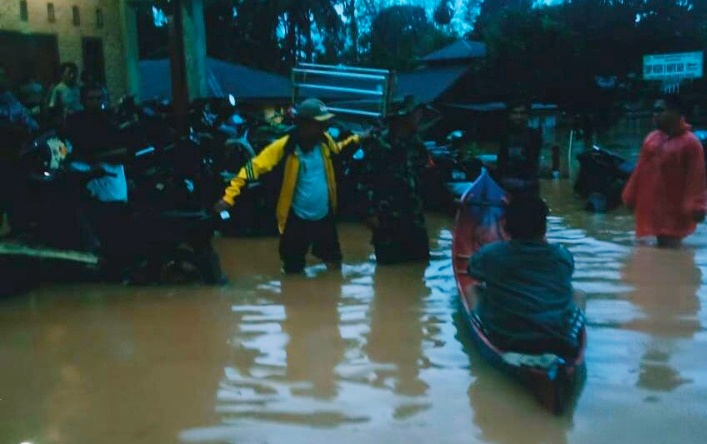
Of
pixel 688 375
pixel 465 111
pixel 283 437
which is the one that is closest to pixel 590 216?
pixel 688 375

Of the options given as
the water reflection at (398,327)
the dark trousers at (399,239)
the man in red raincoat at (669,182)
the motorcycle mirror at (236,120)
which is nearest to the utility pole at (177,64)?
the motorcycle mirror at (236,120)

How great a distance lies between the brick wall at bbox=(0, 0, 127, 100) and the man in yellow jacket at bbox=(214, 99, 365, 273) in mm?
6770

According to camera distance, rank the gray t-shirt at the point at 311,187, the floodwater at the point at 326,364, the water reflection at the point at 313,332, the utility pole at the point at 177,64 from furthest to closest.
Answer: the utility pole at the point at 177,64 < the gray t-shirt at the point at 311,187 < the water reflection at the point at 313,332 < the floodwater at the point at 326,364

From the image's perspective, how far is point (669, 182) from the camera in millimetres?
8891

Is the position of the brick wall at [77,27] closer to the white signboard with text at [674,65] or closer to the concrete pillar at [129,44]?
the concrete pillar at [129,44]

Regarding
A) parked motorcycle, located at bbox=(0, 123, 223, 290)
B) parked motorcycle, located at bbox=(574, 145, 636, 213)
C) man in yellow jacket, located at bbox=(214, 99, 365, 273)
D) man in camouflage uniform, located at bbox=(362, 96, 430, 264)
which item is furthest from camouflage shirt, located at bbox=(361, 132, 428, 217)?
parked motorcycle, located at bbox=(574, 145, 636, 213)

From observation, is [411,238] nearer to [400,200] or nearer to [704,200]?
[400,200]

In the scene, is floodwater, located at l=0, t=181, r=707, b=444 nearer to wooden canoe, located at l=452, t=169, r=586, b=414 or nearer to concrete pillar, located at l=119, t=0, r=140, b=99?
wooden canoe, located at l=452, t=169, r=586, b=414

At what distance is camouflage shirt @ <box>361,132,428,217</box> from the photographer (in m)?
8.27

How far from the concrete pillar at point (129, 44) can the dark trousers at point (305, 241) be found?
763 centimetres

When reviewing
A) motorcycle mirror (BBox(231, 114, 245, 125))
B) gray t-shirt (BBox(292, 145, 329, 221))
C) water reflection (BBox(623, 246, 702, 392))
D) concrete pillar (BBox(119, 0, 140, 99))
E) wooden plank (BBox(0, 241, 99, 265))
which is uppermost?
concrete pillar (BBox(119, 0, 140, 99))

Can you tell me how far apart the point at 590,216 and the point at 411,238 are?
4.24 m

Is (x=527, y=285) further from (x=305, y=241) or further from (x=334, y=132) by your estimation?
(x=334, y=132)

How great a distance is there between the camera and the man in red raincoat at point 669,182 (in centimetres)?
866
